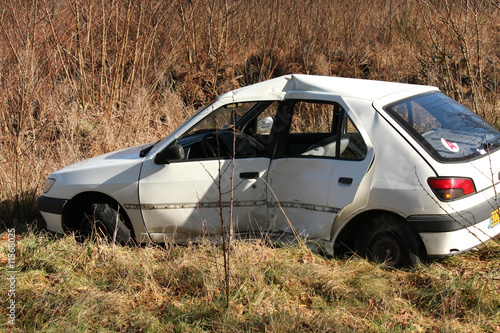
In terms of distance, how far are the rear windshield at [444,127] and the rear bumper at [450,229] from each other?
420mm

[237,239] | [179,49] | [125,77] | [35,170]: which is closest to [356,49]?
[179,49]

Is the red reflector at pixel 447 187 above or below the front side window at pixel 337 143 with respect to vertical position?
below

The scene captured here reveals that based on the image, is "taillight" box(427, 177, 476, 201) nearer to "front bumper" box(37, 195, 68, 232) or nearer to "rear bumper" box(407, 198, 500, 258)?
"rear bumper" box(407, 198, 500, 258)

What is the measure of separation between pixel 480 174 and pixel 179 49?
30.1 feet

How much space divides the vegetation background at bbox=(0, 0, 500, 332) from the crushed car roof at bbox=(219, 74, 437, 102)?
4.55 feet

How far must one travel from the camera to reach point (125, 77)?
434 inches

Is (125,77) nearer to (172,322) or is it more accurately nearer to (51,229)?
(51,229)

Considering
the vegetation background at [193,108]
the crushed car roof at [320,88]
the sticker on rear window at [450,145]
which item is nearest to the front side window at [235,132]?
the crushed car roof at [320,88]

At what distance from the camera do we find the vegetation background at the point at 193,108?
3.62m

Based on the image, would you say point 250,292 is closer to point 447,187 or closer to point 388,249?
point 388,249

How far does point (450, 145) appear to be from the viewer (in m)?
4.01

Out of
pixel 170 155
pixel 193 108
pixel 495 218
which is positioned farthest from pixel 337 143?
pixel 193 108

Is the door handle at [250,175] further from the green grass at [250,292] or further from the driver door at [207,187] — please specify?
the green grass at [250,292]

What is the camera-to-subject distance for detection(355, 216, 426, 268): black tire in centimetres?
394
